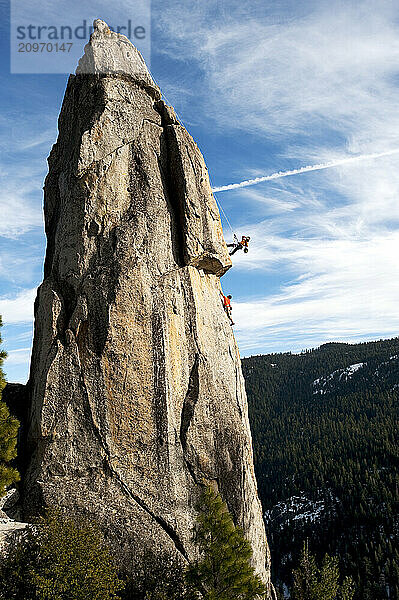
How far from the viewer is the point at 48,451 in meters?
18.1

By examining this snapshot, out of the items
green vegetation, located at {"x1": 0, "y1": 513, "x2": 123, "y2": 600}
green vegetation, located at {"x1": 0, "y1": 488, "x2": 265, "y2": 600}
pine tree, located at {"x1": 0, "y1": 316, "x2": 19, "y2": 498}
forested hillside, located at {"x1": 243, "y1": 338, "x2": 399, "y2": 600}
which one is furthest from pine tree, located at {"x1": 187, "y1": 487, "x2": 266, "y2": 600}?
forested hillside, located at {"x1": 243, "y1": 338, "x2": 399, "y2": 600}

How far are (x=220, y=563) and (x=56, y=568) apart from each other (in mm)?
5804

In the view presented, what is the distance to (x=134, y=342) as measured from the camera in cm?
1914

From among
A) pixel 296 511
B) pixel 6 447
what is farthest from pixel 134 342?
pixel 296 511

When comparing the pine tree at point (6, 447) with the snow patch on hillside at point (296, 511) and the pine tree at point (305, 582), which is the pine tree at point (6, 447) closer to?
the pine tree at point (305, 582)

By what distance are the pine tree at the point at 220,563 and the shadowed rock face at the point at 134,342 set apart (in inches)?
65.3

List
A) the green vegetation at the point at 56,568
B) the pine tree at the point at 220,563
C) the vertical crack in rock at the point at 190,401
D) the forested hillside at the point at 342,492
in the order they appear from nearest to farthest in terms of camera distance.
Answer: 1. the green vegetation at the point at 56,568
2. the pine tree at the point at 220,563
3. the vertical crack in rock at the point at 190,401
4. the forested hillside at the point at 342,492

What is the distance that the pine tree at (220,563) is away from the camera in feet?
52.3

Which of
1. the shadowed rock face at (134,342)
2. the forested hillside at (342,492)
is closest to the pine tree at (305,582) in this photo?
the shadowed rock face at (134,342)

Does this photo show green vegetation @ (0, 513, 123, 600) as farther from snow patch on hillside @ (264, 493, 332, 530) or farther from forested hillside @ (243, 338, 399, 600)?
snow patch on hillside @ (264, 493, 332, 530)

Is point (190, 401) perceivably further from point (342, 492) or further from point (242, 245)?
point (342, 492)

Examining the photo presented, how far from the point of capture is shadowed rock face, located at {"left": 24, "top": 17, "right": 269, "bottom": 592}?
1794 cm

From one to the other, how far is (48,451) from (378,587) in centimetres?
9840

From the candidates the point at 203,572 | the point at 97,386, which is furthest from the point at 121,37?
the point at 203,572
